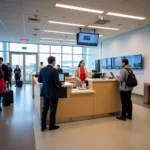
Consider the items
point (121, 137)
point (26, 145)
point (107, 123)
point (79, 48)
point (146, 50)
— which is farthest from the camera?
point (79, 48)

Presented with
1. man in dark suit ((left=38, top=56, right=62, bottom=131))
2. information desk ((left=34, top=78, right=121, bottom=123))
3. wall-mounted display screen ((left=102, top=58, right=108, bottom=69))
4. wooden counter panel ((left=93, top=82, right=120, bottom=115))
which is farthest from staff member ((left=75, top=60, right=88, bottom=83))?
wall-mounted display screen ((left=102, top=58, right=108, bottom=69))

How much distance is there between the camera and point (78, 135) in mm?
3084

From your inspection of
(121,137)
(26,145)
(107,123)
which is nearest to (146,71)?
(107,123)

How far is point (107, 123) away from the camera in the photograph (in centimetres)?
376

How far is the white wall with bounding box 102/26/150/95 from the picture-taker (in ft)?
22.5

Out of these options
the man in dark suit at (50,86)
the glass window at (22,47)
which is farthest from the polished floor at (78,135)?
the glass window at (22,47)

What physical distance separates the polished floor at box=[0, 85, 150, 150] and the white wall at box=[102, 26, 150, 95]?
3271 millimetres

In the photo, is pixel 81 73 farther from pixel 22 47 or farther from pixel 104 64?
pixel 22 47

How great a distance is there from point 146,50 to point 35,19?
5.07m

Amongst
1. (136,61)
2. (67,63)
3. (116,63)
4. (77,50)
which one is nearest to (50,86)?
(136,61)

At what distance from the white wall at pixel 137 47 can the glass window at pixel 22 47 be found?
20.8 feet

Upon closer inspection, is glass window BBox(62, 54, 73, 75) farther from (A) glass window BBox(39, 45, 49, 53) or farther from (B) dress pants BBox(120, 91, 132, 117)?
(B) dress pants BBox(120, 91, 132, 117)

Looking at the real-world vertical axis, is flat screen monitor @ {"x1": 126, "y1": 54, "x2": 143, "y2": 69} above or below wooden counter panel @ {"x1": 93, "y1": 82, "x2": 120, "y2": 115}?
above

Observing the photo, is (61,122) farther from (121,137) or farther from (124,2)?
(124,2)
